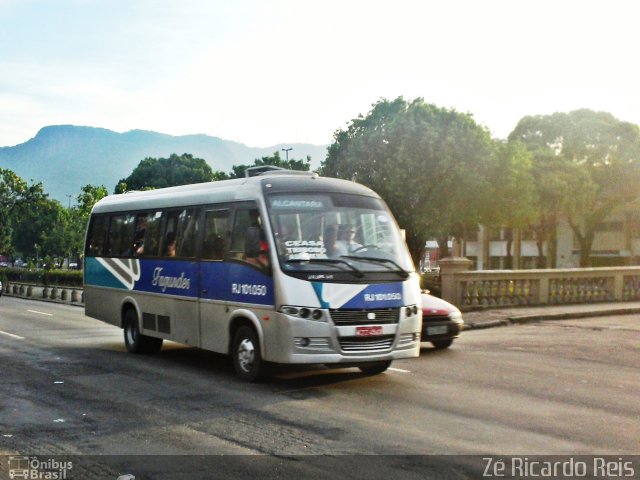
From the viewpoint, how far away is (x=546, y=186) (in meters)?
60.3

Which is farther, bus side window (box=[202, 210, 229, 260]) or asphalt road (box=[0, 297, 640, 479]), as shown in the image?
bus side window (box=[202, 210, 229, 260])

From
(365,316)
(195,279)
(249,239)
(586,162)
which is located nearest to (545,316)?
(195,279)

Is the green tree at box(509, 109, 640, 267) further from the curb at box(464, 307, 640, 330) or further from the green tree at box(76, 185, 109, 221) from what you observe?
the curb at box(464, 307, 640, 330)

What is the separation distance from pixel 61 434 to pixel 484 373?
6.48 m

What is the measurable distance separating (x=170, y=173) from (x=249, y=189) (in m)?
86.3

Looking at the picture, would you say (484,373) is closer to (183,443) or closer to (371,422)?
(371,422)

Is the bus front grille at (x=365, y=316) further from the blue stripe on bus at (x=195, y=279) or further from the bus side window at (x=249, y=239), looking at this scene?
the bus side window at (x=249, y=239)

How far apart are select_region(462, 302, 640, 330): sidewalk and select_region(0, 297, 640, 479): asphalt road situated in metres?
4.82

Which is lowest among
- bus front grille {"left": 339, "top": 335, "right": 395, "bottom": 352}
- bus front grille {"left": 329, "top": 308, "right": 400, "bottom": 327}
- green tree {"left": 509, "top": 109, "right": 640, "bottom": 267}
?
bus front grille {"left": 339, "top": 335, "right": 395, "bottom": 352}

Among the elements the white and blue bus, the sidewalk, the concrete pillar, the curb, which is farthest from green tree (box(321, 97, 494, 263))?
the white and blue bus

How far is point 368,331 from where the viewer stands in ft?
35.5

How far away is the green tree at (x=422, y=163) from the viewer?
162ft

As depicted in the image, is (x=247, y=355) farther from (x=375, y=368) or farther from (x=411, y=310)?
(x=411, y=310)

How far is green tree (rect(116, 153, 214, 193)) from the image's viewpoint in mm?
94688
